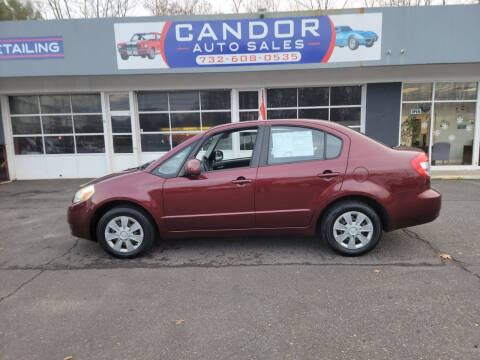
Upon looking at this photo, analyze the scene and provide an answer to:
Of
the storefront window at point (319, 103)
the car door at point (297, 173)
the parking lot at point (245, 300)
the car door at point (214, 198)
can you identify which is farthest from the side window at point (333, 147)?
the storefront window at point (319, 103)

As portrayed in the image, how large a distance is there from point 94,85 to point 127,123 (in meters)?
1.54

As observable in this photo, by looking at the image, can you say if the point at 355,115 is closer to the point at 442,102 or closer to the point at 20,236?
the point at 442,102

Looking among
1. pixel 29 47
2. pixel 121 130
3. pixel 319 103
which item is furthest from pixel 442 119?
pixel 29 47

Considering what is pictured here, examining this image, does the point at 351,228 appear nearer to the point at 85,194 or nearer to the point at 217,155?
the point at 217,155

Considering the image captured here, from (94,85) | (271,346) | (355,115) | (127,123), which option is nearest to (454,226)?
(271,346)

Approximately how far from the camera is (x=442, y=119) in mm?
10695

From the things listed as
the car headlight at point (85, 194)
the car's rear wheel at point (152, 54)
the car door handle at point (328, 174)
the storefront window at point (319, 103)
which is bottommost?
the car headlight at point (85, 194)

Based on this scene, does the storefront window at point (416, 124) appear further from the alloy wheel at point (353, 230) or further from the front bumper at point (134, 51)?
the front bumper at point (134, 51)

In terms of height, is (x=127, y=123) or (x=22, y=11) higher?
(x=22, y=11)

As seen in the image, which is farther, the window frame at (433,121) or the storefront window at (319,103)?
the storefront window at (319,103)

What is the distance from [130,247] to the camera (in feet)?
13.9

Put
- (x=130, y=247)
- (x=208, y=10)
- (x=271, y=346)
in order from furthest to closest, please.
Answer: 1. (x=208, y=10)
2. (x=130, y=247)
3. (x=271, y=346)

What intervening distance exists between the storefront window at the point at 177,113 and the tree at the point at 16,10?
11385 millimetres

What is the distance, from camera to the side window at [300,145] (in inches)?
161
